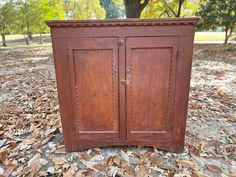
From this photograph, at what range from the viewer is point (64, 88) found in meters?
2.01

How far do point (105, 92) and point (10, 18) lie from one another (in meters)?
15.3

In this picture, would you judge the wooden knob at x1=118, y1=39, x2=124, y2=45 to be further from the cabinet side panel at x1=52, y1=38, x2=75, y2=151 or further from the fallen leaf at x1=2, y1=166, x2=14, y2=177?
the fallen leaf at x1=2, y1=166, x2=14, y2=177

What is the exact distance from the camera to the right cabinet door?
6.16 ft

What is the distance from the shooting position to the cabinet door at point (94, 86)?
74.4 inches

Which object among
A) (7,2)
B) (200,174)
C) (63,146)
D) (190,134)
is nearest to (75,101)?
(63,146)

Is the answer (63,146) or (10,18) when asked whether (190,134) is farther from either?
(10,18)

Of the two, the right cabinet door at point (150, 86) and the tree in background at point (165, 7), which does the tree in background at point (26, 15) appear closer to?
the tree in background at point (165, 7)

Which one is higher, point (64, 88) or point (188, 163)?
point (64, 88)

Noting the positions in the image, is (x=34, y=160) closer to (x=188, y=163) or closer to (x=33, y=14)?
(x=188, y=163)

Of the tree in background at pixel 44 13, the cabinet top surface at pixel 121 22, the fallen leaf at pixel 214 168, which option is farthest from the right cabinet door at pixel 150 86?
the tree in background at pixel 44 13

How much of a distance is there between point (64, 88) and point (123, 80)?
581 millimetres

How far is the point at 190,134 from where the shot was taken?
263cm

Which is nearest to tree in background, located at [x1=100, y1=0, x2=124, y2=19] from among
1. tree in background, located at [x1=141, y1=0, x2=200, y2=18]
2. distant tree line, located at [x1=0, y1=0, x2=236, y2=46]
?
distant tree line, located at [x1=0, y1=0, x2=236, y2=46]

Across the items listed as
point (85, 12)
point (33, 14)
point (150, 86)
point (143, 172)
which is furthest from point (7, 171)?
point (85, 12)
